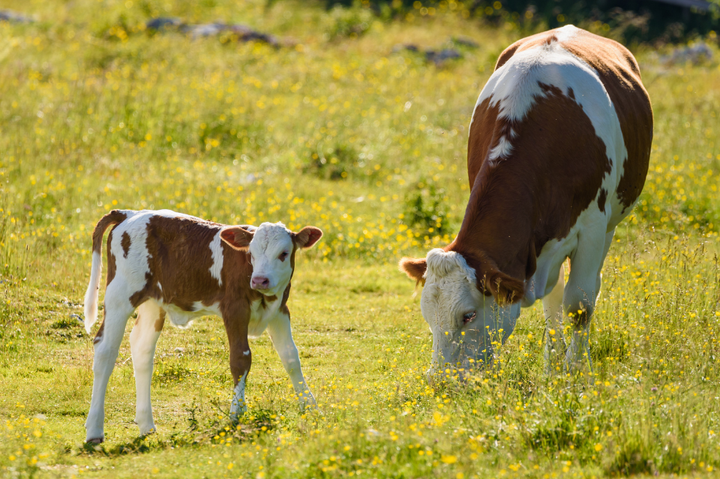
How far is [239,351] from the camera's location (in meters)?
5.65

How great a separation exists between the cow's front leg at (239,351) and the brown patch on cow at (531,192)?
62.0 inches

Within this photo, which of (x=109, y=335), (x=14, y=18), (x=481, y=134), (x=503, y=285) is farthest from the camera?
(x=14, y=18)

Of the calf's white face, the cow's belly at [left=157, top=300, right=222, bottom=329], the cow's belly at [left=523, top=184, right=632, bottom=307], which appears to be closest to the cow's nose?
the cow's belly at [left=157, top=300, right=222, bottom=329]

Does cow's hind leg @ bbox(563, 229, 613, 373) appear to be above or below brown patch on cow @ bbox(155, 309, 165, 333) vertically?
above

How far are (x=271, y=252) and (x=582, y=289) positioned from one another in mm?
2499

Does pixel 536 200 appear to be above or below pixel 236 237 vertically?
above

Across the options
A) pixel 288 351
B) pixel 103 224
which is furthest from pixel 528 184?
pixel 103 224

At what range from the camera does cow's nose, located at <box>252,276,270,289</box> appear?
17.5 ft

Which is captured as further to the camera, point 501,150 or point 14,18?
point 14,18

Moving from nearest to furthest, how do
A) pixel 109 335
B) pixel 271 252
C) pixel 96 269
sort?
pixel 271 252 → pixel 109 335 → pixel 96 269

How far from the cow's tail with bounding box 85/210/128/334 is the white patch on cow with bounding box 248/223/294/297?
1.30 m

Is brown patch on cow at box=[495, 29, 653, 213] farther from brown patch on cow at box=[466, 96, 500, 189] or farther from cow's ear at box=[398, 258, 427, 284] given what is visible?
cow's ear at box=[398, 258, 427, 284]

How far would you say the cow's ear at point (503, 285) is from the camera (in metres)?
5.12

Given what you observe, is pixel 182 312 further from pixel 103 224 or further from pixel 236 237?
pixel 103 224
